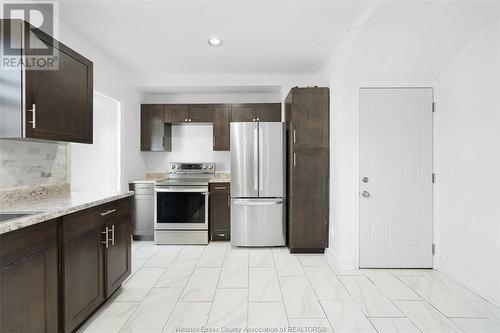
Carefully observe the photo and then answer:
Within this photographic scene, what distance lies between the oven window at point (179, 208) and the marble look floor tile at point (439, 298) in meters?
2.69

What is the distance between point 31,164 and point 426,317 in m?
3.34

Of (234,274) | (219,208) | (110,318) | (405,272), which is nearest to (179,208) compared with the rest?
(219,208)

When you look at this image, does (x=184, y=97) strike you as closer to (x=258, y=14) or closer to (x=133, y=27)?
(x=133, y=27)

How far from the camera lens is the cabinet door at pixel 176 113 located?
461 cm

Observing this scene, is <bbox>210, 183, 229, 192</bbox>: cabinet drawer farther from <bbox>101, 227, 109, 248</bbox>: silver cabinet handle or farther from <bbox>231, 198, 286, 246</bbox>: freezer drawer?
<bbox>101, 227, 109, 248</bbox>: silver cabinet handle

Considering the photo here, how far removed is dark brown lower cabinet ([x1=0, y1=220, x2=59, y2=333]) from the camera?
4.21 ft

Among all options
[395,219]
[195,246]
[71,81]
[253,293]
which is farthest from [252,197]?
[71,81]

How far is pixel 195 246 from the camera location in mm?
4039

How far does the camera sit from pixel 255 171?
388 cm

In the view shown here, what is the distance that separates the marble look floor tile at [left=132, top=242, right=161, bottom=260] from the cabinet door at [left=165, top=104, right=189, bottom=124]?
196 centimetres

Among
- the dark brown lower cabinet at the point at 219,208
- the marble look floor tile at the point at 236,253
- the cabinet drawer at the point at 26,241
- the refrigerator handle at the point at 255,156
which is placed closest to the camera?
the cabinet drawer at the point at 26,241

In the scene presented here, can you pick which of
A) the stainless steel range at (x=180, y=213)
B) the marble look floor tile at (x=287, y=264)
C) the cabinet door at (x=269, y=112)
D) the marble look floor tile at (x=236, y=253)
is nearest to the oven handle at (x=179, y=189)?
the stainless steel range at (x=180, y=213)

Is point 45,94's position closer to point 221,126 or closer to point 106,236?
point 106,236

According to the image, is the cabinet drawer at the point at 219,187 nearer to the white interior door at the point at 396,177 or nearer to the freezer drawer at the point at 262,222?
the freezer drawer at the point at 262,222
